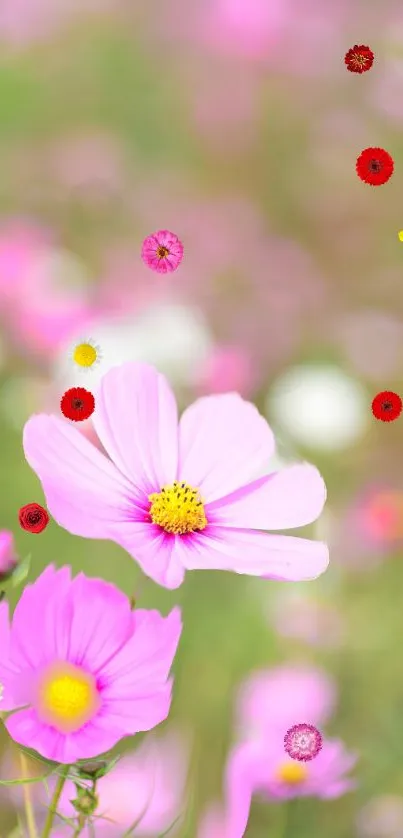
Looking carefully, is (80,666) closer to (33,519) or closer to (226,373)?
(33,519)

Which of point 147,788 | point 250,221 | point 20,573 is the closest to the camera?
point 20,573

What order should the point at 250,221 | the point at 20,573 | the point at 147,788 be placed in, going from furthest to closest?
the point at 250,221
the point at 147,788
the point at 20,573

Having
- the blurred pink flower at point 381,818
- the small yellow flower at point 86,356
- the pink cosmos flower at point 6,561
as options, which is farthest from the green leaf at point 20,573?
the blurred pink flower at point 381,818

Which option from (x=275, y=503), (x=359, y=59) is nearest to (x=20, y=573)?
(x=275, y=503)

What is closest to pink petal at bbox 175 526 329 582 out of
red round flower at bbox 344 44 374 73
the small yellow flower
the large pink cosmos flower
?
the large pink cosmos flower

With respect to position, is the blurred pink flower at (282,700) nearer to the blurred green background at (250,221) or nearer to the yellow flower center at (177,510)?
the blurred green background at (250,221)

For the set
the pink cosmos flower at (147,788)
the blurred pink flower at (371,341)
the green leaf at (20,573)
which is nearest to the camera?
the green leaf at (20,573)

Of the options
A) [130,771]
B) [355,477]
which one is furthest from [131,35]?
[130,771]
